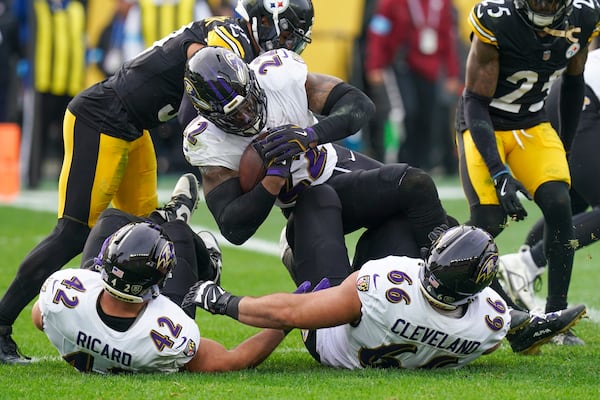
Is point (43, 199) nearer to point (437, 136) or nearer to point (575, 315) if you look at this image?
point (437, 136)

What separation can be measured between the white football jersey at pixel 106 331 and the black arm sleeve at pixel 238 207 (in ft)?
1.91

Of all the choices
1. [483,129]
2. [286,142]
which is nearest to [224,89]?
[286,142]

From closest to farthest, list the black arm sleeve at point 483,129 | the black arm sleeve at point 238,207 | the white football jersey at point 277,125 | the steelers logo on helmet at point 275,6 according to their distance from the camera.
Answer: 1. the black arm sleeve at point 238,207
2. the white football jersey at point 277,125
3. the steelers logo on helmet at point 275,6
4. the black arm sleeve at point 483,129

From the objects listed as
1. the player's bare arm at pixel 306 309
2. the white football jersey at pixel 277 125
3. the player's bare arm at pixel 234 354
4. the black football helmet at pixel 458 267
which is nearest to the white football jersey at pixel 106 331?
the player's bare arm at pixel 234 354

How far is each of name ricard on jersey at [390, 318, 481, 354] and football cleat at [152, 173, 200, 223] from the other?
4.69 ft

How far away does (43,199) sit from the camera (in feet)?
40.3

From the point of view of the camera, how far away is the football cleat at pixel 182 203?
5.86 meters

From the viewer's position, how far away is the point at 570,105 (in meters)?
6.08

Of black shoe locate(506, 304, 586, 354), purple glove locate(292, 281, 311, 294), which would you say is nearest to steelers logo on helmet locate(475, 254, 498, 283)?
black shoe locate(506, 304, 586, 354)

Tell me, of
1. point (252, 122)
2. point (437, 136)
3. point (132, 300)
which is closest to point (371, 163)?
point (252, 122)

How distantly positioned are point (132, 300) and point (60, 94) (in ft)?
30.6

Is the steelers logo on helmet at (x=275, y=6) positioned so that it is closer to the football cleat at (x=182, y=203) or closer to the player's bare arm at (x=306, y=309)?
the football cleat at (x=182, y=203)

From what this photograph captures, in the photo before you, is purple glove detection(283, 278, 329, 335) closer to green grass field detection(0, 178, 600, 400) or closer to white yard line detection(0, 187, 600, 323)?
green grass field detection(0, 178, 600, 400)

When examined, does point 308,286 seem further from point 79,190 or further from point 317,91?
point 79,190
